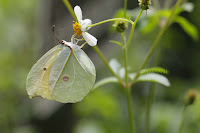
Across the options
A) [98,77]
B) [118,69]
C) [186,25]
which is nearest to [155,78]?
[118,69]

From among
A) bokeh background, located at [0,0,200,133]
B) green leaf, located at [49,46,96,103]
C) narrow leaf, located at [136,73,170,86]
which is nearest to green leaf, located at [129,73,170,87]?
narrow leaf, located at [136,73,170,86]

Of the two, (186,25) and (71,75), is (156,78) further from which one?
(186,25)

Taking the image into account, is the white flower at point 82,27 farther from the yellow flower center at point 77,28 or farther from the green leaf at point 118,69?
the green leaf at point 118,69

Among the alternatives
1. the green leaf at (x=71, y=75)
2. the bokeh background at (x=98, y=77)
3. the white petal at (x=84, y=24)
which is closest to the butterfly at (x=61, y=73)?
the green leaf at (x=71, y=75)

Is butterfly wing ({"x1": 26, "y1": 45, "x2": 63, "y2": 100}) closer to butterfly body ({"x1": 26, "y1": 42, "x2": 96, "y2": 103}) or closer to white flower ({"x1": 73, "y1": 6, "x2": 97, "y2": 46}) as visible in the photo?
butterfly body ({"x1": 26, "y1": 42, "x2": 96, "y2": 103})

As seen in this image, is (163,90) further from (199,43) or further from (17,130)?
(17,130)

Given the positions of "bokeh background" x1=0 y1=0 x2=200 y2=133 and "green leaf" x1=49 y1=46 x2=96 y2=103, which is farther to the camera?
"bokeh background" x1=0 y1=0 x2=200 y2=133
